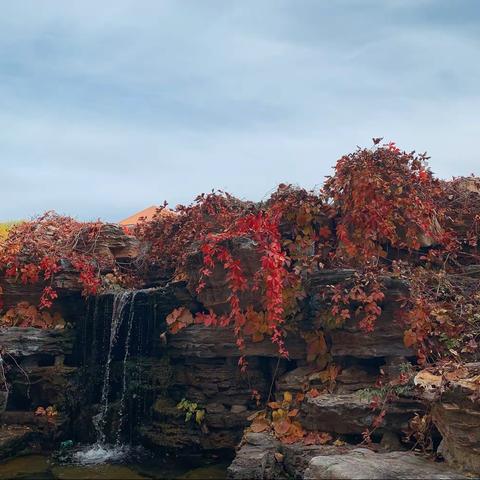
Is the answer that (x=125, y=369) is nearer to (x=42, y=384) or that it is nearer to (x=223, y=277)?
(x=42, y=384)

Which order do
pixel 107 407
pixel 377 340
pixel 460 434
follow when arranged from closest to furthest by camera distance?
pixel 460 434 → pixel 377 340 → pixel 107 407

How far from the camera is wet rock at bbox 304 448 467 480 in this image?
20.3ft

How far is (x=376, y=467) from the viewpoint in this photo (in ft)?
21.0

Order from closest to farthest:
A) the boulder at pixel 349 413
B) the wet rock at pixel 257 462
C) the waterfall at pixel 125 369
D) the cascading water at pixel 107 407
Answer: the wet rock at pixel 257 462, the boulder at pixel 349 413, the cascading water at pixel 107 407, the waterfall at pixel 125 369

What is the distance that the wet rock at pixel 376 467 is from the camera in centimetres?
620

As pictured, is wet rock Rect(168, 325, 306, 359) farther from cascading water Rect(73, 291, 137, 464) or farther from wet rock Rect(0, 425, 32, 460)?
wet rock Rect(0, 425, 32, 460)

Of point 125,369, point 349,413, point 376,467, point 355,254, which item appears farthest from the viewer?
point 125,369

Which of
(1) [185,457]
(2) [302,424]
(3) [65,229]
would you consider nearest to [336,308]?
(2) [302,424]

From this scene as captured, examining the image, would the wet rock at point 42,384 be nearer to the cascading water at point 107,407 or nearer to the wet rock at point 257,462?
the cascading water at point 107,407

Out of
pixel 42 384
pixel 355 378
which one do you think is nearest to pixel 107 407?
pixel 42 384

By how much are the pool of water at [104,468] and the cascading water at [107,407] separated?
6 cm

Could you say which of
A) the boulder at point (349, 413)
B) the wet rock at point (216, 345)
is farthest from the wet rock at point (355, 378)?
the wet rock at point (216, 345)

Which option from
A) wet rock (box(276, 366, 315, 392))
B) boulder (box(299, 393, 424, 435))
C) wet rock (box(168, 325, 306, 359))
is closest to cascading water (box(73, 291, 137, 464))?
wet rock (box(168, 325, 306, 359))

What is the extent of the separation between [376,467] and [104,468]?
507 centimetres
